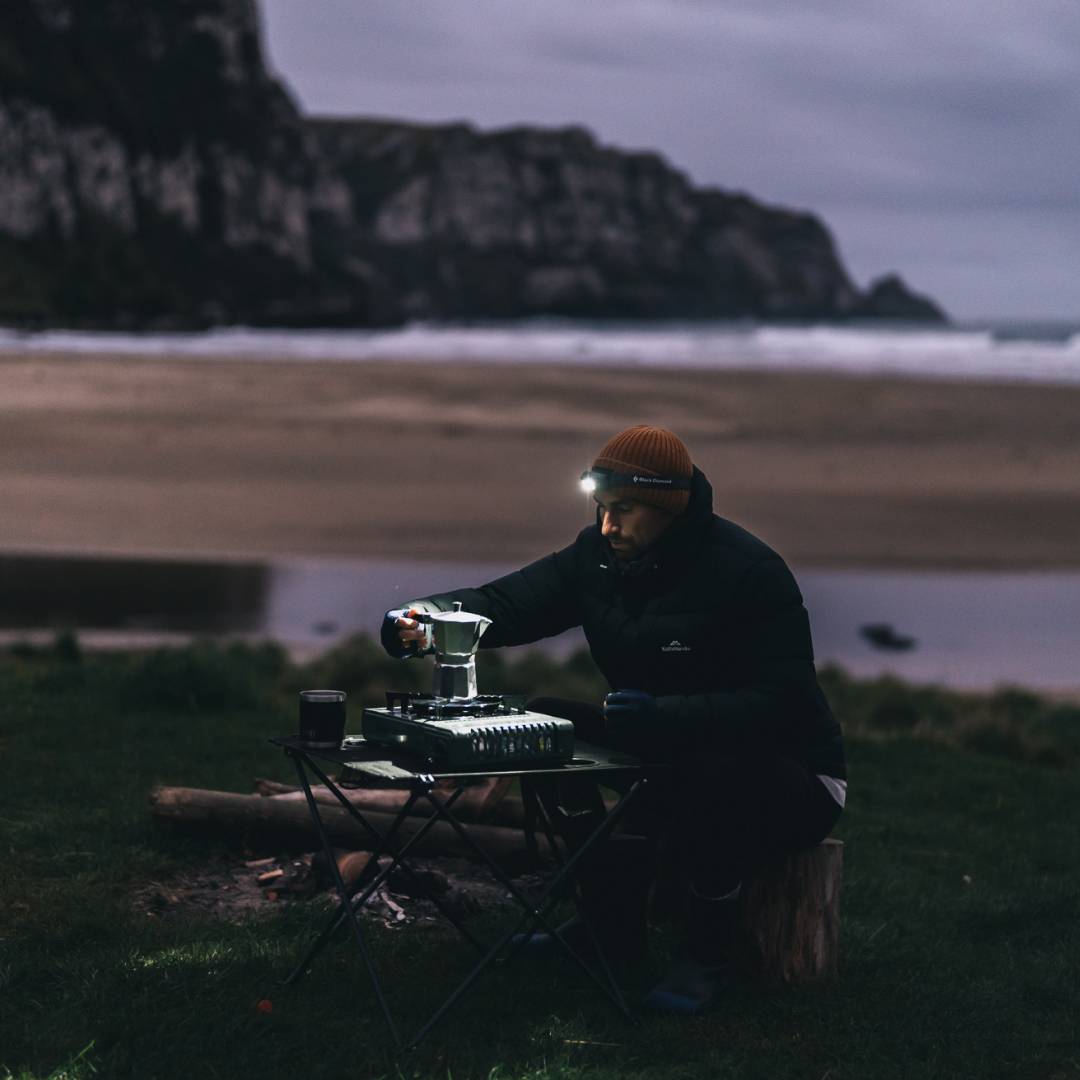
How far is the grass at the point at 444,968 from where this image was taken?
5.01m

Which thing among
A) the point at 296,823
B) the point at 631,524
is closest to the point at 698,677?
the point at 631,524

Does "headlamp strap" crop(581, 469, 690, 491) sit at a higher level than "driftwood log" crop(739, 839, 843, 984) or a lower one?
higher

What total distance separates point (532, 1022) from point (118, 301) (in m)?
114

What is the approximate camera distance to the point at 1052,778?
10141mm

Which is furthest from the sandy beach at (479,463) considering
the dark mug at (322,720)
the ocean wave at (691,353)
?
the dark mug at (322,720)

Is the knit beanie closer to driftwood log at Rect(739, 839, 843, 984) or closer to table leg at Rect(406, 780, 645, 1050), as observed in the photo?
table leg at Rect(406, 780, 645, 1050)

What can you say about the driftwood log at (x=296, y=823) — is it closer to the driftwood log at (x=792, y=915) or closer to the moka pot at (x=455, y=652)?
the driftwood log at (x=792, y=915)

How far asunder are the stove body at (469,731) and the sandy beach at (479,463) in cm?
1343

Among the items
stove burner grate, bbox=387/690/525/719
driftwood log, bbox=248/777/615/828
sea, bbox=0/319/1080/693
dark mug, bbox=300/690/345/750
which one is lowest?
sea, bbox=0/319/1080/693

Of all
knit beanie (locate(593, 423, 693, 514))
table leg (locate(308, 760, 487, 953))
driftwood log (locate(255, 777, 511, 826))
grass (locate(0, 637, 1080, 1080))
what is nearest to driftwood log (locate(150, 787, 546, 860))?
driftwood log (locate(255, 777, 511, 826))

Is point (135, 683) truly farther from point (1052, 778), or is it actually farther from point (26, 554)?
point (26, 554)

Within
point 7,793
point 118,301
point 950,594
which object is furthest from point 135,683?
point 118,301

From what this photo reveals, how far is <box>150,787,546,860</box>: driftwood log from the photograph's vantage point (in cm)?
671

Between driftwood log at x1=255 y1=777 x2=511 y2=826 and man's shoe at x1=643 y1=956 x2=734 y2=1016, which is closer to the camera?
man's shoe at x1=643 y1=956 x2=734 y2=1016
